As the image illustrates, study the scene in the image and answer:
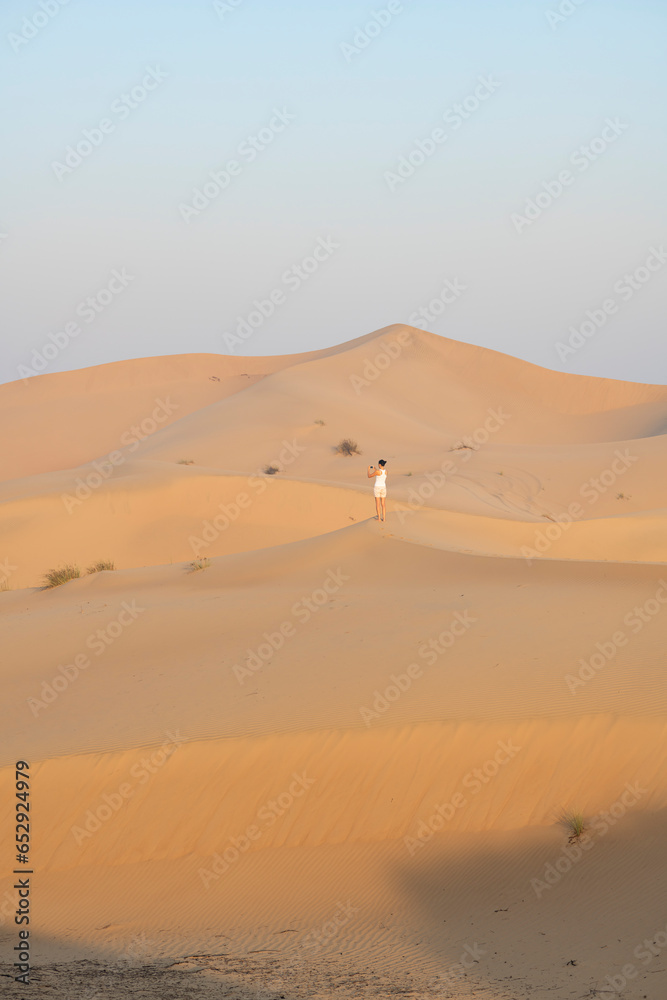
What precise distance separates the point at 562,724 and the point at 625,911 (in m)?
1.52

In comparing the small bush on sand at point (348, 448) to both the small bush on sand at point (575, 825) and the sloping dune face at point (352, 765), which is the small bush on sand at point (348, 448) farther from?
the small bush on sand at point (575, 825)

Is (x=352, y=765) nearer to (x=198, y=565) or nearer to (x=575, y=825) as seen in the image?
(x=575, y=825)

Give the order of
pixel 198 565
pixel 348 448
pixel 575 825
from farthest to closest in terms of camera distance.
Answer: pixel 348 448
pixel 198 565
pixel 575 825

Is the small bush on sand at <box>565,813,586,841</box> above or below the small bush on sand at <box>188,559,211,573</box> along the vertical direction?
below

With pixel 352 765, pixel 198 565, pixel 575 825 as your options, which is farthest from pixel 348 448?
pixel 575 825

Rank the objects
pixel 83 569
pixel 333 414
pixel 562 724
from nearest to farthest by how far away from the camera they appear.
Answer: pixel 562 724, pixel 83 569, pixel 333 414

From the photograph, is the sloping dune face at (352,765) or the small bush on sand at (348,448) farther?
the small bush on sand at (348,448)

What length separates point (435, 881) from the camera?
569 centimetres

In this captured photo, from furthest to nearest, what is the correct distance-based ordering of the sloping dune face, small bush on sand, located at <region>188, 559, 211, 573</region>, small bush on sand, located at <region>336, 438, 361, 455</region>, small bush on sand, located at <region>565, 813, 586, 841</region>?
small bush on sand, located at <region>336, 438, 361, 455</region> < small bush on sand, located at <region>188, 559, 211, 573</region> < small bush on sand, located at <region>565, 813, 586, 841</region> < the sloping dune face

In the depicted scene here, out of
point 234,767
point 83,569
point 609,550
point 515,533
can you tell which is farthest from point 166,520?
point 234,767

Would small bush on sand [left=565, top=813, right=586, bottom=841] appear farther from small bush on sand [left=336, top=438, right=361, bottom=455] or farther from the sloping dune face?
small bush on sand [left=336, top=438, right=361, bottom=455]

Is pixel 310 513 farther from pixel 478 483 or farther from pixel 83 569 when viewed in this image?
pixel 478 483

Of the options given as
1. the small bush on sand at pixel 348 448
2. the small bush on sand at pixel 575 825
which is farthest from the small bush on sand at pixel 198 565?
the small bush on sand at pixel 348 448

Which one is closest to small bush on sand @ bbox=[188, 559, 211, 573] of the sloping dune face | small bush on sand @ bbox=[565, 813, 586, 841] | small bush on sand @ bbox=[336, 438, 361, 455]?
the sloping dune face
